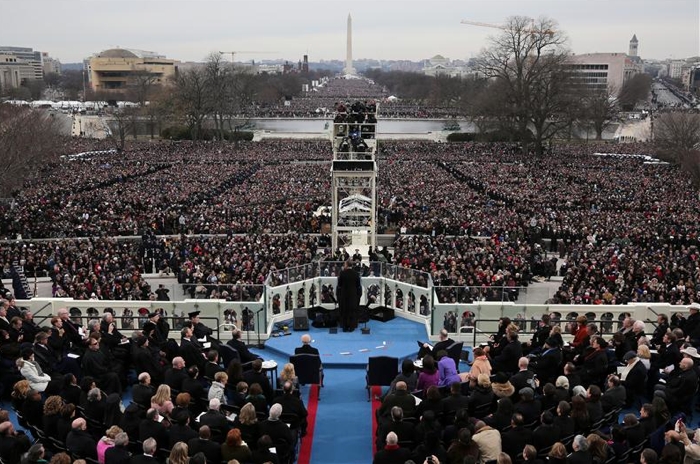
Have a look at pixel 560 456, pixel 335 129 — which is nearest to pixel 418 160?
pixel 335 129

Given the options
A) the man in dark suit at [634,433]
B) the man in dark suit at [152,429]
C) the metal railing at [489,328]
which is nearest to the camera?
the man in dark suit at [152,429]

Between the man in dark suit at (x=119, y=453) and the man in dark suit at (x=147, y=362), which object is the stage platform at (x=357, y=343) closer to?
the man in dark suit at (x=147, y=362)

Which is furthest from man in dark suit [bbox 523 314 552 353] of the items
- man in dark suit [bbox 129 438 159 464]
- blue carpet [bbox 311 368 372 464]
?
man in dark suit [bbox 129 438 159 464]

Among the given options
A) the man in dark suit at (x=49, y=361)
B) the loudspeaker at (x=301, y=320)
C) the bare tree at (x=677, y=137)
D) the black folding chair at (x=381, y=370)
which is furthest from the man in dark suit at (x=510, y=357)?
the bare tree at (x=677, y=137)

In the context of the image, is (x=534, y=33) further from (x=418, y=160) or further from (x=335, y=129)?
(x=335, y=129)

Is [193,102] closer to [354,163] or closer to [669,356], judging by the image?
[354,163]
